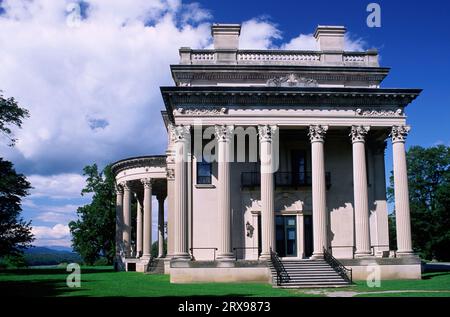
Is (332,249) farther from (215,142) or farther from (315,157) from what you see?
(215,142)

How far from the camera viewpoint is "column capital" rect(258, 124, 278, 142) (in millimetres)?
31375

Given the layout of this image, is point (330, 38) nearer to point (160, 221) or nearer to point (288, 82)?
point (288, 82)

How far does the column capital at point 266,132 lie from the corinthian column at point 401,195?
760 cm

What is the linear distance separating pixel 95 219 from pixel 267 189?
4332cm

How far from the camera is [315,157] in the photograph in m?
31.5

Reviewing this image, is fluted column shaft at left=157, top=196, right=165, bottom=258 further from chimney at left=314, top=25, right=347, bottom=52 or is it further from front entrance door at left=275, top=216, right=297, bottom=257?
chimney at left=314, top=25, right=347, bottom=52

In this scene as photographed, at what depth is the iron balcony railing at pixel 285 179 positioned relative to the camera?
3369 centimetres

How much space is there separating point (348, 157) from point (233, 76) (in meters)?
9.56

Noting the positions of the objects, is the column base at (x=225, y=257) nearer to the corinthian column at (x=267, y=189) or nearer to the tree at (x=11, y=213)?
the corinthian column at (x=267, y=189)

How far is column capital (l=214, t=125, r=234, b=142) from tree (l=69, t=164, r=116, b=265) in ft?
132

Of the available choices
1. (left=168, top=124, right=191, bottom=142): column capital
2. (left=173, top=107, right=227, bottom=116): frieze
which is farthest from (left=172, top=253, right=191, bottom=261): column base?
(left=173, top=107, right=227, bottom=116): frieze

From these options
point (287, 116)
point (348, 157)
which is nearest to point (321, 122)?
point (287, 116)

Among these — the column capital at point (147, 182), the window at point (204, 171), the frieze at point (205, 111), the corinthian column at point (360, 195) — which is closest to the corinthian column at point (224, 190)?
the frieze at point (205, 111)

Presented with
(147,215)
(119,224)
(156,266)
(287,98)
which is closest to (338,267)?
(287,98)
